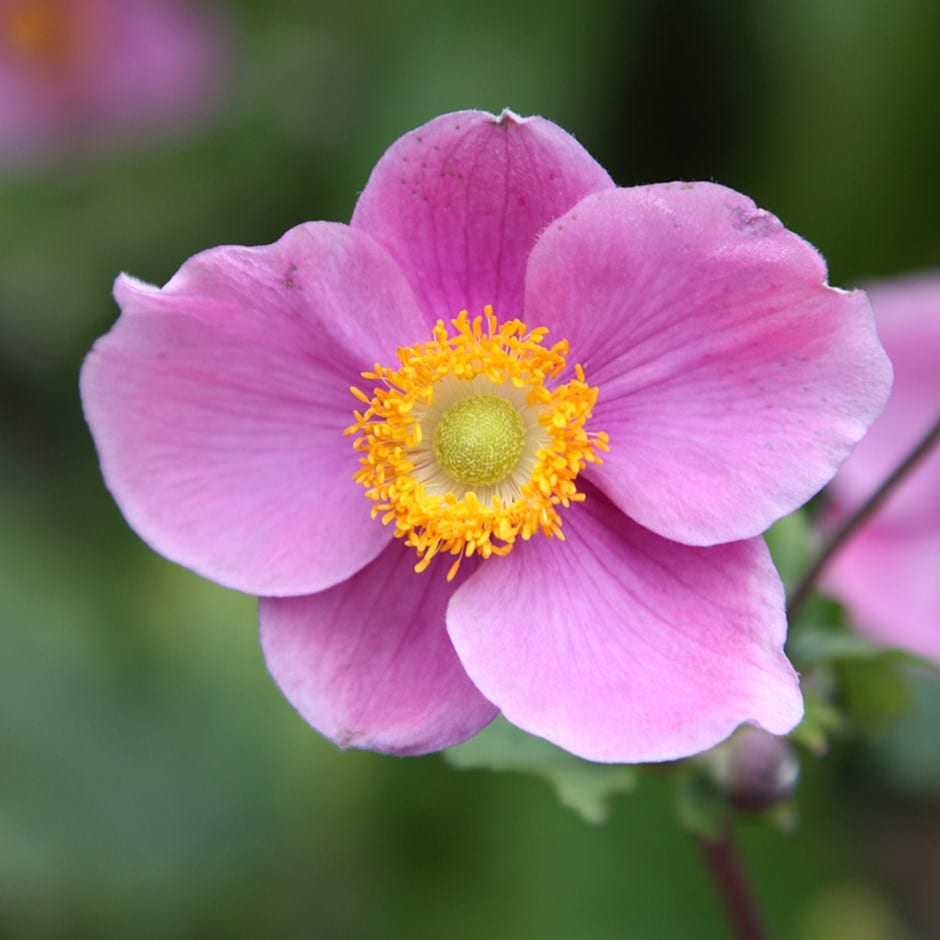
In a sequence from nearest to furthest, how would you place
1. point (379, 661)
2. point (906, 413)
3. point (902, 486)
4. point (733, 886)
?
point (379, 661) → point (733, 886) → point (902, 486) → point (906, 413)

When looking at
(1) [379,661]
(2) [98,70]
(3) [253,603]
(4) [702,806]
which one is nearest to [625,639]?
(1) [379,661]

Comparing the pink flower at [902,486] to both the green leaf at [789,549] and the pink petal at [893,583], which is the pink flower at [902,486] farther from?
the green leaf at [789,549]

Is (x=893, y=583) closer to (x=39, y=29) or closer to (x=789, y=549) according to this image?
(x=789, y=549)

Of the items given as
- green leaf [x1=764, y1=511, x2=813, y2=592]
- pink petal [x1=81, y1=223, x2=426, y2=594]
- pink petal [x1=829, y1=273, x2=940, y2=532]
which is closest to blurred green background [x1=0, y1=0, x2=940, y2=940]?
pink petal [x1=829, y1=273, x2=940, y2=532]

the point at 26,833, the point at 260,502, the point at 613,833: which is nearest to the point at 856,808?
the point at 613,833

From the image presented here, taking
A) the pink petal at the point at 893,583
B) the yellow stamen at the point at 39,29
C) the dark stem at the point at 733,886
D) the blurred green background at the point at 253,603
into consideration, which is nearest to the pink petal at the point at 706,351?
the dark stem at the point at 733,886

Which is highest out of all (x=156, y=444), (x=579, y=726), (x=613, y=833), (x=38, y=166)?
(x=156, y=444)

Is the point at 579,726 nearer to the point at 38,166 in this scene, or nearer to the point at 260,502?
the point at 260,502
